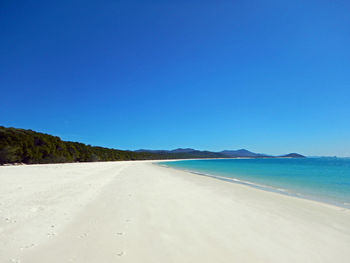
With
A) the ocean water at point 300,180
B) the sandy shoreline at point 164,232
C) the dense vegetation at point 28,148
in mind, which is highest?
the dense vegetation at point 28,148

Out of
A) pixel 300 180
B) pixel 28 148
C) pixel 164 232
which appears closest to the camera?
pixel 164 232

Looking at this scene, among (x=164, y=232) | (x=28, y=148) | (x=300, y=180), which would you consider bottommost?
(x=300, y=180)

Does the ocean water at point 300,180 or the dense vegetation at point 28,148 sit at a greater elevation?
the dense vegetation at point 28,148

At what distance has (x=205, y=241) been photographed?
12.2 ft

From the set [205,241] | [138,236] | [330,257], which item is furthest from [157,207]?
[330,257]

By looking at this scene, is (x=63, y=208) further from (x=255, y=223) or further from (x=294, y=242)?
(x=294, y=242)

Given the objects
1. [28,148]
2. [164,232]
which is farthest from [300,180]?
[28,148]

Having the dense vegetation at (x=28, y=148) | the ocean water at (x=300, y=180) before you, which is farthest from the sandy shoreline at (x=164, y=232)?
the dense vegetation at (x=28, y=148)

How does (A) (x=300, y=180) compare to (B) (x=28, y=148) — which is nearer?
(A) (x=300, y=180)

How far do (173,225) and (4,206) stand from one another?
17.7 feet

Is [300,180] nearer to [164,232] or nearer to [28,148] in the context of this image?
[164,232]

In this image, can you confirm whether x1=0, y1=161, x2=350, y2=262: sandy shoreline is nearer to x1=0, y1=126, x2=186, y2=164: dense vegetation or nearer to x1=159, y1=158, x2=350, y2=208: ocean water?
x1=159, y1=158, x2=350, y2=208: ocean water

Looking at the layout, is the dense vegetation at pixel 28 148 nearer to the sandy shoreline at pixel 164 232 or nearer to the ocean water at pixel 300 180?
the sandy shoreline at pixel 164 232

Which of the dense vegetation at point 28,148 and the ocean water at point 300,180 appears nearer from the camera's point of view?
the ocean water at point 300,180
